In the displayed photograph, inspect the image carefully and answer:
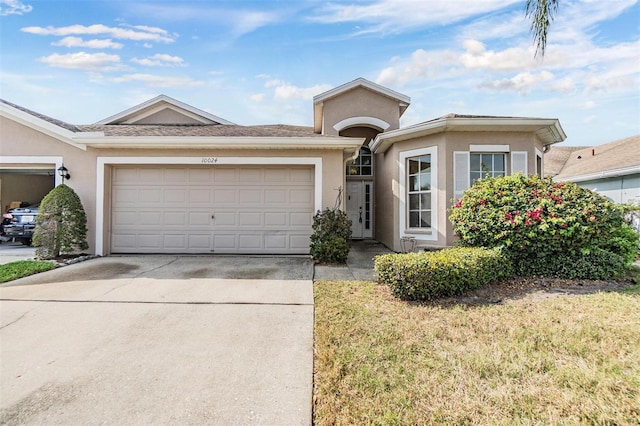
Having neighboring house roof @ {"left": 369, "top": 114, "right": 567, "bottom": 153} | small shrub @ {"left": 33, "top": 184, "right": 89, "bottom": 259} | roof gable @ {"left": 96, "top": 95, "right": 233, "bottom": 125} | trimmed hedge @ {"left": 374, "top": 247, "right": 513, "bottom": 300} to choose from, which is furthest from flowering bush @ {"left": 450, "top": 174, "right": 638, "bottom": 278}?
roof gable @ {"left": 96, "top": 95, "right": 233, "bottom": 125}

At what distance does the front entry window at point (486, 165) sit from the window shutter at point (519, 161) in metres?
0.21

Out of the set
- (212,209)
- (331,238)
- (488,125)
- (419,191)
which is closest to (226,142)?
(212,209)

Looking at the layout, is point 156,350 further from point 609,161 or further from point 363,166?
point 609,161

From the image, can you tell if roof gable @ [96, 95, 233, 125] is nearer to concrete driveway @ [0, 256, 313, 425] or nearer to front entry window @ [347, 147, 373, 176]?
front entry window @ [347, 147, 373, 176]

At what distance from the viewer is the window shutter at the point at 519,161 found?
834 centimetres

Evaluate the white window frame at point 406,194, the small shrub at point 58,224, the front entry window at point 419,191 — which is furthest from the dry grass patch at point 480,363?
the small shrub at point 58,224

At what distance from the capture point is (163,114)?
12.2 m

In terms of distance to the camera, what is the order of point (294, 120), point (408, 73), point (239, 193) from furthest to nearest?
point (294, 120), point (408, 73), point (239, 193)

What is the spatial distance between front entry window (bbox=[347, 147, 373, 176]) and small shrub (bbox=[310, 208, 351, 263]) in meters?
5.21

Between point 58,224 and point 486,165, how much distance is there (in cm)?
1114

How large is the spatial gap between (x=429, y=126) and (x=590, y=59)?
348cm

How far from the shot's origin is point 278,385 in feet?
9.13

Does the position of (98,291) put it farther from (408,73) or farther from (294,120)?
(294,120)

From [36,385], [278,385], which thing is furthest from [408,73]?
[36,385]
